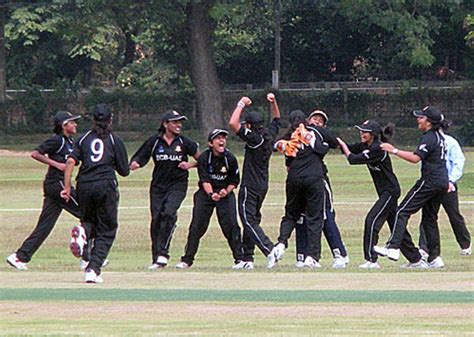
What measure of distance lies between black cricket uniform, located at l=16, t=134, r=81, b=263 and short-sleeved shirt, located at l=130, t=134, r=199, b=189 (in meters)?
0.88

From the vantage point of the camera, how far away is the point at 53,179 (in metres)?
16.5

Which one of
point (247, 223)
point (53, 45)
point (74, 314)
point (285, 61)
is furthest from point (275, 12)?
point (74, 314)

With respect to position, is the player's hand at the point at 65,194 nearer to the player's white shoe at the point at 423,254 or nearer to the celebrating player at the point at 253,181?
the celebrating player at the point at 253,181

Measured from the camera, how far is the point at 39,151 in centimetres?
1639

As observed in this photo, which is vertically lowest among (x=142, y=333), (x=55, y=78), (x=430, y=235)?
(x=55, y=78)

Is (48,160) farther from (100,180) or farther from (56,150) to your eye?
(100,180)

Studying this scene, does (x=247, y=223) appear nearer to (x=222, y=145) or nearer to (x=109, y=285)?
(x=222, y=145)

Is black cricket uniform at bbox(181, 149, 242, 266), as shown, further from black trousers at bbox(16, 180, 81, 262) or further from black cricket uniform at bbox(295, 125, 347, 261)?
black trousers at bbox(16, 180, 81, 262)

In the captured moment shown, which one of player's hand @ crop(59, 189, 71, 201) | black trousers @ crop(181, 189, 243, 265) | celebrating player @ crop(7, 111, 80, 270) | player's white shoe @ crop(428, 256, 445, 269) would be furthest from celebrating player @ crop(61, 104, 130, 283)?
player's white shoe @ crop(428, 256, 445, 269)

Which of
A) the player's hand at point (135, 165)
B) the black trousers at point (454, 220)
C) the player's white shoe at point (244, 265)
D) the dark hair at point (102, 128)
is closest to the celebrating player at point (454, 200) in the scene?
the black trousers at point (454, 220)

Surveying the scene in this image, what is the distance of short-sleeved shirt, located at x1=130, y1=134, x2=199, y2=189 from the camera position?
54.6ft

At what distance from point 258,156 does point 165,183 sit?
46.8 inches

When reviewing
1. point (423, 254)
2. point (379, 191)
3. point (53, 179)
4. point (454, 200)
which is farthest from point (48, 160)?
point (454, 200)

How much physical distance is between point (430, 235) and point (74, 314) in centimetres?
634
